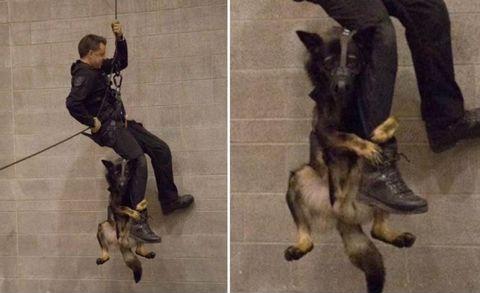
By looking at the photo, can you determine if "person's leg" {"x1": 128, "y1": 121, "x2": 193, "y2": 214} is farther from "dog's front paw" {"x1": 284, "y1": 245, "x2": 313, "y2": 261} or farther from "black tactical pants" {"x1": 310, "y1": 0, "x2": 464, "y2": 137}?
"black tactical pants" {"x1": 310, "y1": 0, "x2": 464, "y2": 137}

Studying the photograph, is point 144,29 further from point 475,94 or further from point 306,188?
point 475,94

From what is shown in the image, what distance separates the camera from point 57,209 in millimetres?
2934

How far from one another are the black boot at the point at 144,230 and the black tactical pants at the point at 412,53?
112cm

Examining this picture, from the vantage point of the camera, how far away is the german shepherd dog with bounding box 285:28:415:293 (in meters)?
2.07

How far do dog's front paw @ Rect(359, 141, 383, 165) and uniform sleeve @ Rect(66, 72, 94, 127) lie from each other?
1.26 metres

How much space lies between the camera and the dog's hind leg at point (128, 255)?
2.77m

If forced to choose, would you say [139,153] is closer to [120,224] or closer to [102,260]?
[120,224]

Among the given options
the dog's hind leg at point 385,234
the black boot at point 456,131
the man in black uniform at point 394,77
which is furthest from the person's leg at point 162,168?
the black boot at point 456,131

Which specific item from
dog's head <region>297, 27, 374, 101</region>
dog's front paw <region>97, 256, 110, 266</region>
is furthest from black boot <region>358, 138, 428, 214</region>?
dog's front paw <region>97, 256, 110, 266</region>

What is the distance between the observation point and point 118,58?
2.70 meters

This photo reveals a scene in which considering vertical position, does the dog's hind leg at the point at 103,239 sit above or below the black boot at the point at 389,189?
below

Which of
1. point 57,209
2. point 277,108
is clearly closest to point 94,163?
point 57,209

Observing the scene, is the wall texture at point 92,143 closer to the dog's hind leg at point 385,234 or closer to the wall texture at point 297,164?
the wall texture at point 297,164

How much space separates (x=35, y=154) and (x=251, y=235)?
1247 mm
